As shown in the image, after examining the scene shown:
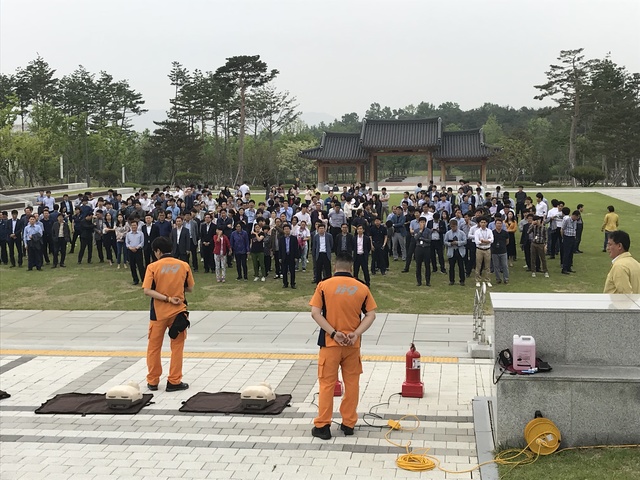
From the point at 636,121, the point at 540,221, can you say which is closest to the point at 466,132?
the point at 636,121

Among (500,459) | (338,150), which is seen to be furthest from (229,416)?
(338,150)

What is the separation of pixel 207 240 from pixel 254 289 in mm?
2658

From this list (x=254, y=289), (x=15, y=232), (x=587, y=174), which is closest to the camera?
(x=254, y=289)

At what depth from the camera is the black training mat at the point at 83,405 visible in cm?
824

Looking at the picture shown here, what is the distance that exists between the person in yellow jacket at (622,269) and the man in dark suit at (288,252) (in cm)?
1002

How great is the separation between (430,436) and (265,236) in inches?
440

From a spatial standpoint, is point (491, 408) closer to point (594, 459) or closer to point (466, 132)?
point (594, 459)

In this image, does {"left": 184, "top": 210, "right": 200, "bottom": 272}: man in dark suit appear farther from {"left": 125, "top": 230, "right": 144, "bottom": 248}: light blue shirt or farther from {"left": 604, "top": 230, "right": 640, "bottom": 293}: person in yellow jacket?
{"left": 604, "top": 230, "right": 640, "bottom": 293}: person in yellow jacket

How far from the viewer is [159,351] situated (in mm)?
9016

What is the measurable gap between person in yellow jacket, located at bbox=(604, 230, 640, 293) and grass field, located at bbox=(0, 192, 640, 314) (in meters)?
6.35

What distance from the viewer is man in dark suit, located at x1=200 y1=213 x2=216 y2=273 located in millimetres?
18859

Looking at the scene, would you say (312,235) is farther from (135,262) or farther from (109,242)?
(109,242)

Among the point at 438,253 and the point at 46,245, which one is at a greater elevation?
the point at 46,245

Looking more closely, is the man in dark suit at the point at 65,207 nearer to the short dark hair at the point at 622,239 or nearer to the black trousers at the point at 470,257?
the black trousers at the point at 470,257
